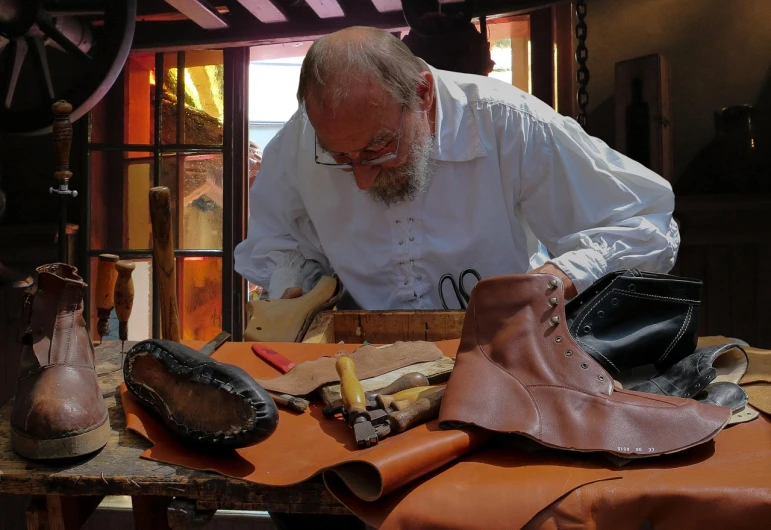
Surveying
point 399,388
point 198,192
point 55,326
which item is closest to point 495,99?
point 399,388

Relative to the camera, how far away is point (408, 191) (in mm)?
2490

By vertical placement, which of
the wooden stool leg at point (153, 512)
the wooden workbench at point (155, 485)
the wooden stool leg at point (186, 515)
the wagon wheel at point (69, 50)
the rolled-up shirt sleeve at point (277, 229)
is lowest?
the wooden stool leg at point (153, 512)

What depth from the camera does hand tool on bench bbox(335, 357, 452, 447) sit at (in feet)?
4.17

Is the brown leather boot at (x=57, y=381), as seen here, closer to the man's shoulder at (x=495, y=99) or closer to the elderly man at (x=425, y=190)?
the elderly man at (x=425, y=190)

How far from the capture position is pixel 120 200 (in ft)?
16.3

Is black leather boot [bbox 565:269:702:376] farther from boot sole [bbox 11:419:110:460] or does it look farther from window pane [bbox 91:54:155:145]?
window pane [bbox 91:54:155:145]

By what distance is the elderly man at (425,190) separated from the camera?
2.19 meters

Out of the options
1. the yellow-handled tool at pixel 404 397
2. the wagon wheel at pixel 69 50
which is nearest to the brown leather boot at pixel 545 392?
the yellow-handled tool at pixel 404 397

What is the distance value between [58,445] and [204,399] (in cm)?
24

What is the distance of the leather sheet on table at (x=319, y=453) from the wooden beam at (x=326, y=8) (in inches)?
118

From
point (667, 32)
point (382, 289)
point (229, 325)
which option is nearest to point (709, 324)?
point (667, 32)

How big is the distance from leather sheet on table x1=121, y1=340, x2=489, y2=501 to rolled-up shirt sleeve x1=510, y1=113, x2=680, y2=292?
2.94ft

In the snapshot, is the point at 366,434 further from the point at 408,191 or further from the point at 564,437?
the point at 408,191

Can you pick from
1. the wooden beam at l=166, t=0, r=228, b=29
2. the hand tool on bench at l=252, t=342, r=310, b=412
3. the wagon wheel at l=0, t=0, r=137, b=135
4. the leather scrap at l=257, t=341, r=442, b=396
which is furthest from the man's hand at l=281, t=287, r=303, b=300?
the wooden beam at l=166, t=0, r=228, b=29
